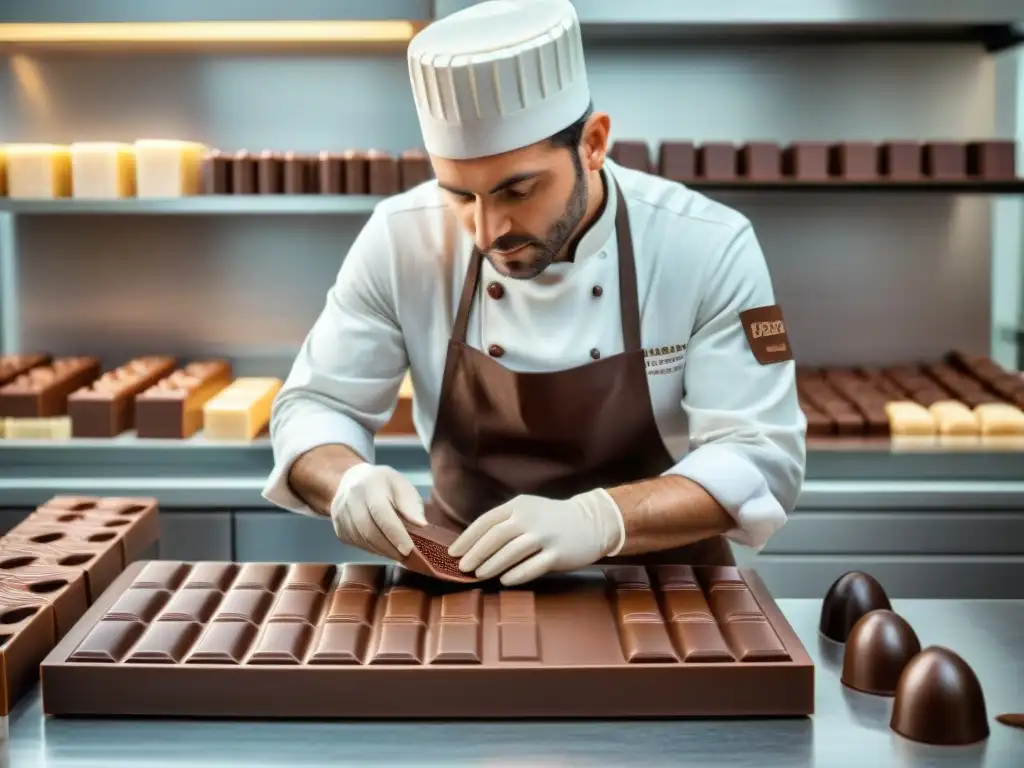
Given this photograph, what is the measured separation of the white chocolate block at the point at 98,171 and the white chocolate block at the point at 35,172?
0.15ft

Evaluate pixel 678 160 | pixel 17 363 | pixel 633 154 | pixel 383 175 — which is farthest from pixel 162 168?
pixel 678 160

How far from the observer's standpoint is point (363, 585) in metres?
1.61

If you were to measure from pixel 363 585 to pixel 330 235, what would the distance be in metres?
2.29

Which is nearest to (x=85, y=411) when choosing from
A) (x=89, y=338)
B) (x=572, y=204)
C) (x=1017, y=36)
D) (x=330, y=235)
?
(x=89, y=338)

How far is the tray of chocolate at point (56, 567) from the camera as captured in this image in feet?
4.71

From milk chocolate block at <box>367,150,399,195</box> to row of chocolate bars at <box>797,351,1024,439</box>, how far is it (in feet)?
4.18

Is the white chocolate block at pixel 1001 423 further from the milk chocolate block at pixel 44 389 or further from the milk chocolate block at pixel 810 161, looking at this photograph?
the milk chocolate block at pixel 44 389

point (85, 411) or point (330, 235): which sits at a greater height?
point (330, 235)

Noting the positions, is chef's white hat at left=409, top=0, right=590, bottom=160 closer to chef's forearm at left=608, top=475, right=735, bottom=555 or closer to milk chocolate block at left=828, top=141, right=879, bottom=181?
chef's forearm at left=608, top=475, right=735, bottom=555

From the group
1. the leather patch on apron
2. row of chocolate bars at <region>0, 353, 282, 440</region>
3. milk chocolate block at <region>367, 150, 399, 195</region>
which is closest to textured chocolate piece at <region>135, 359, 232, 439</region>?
row of chocolate bars at <region>0, 353, 282, 440</region>

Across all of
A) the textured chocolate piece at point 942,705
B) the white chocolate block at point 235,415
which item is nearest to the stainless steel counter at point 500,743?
the textured chocolate piece at point 942,705

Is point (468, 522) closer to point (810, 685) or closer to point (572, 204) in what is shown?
point (572, 204)

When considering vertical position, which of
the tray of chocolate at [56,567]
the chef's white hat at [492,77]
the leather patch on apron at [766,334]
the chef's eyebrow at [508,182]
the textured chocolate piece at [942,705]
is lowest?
the textured chocolate piece at [942,705]

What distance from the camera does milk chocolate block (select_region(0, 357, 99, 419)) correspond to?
3213 mm
